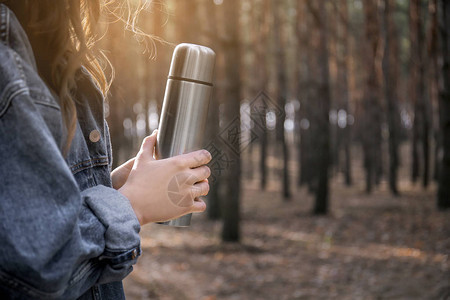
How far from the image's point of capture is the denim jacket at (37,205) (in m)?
0.80

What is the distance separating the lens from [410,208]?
40.4 feet

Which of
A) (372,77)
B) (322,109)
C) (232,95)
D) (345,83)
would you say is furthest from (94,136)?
(345,83)

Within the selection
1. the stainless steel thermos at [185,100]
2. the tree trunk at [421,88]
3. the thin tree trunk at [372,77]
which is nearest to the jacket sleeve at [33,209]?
Result: the stainless steel thermos at [185,100]

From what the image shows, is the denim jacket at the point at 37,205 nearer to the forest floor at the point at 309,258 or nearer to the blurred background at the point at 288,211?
the blurred background at the point at 288,211

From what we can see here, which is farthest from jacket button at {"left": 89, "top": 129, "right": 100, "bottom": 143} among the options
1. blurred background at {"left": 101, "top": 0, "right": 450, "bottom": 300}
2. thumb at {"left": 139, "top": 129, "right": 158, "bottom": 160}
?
blurred background at {"left": 101, "top": 0, "right": 450, "bottom": 300}

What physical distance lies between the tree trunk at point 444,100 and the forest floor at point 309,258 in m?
0.54

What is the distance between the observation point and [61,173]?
2.74ft

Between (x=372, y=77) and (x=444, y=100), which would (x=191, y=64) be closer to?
(x=444, y=100)

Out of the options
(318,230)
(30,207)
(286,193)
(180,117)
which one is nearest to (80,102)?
(180,117)

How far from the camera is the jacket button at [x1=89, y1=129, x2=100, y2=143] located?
116cm

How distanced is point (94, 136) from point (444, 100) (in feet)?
33.2

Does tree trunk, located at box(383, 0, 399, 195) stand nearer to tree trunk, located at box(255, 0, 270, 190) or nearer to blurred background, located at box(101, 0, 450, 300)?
blurred background, located at box(101, 0, 450, 300)

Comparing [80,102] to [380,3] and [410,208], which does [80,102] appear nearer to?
[410,208]

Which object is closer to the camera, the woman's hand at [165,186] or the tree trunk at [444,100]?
the woman's hand at [165,186]
